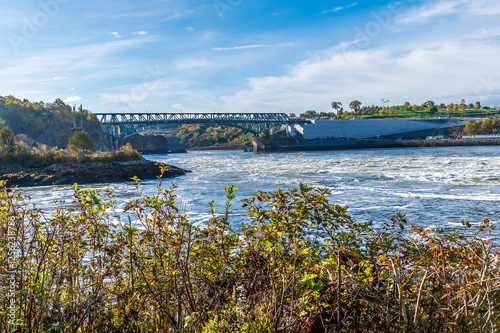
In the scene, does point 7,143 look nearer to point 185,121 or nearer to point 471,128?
point 185,121

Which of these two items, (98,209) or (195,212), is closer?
(98,209)

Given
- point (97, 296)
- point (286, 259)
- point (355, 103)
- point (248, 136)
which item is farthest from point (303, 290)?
point (355, 103)

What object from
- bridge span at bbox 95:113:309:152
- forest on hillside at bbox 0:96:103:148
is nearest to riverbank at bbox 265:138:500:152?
bridge span at bbox 95:113:309:152

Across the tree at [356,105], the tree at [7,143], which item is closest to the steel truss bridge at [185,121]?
the tree at [7,143]

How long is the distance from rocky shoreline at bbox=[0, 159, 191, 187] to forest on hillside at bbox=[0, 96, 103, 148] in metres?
28.2

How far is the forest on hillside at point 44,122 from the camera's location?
6625cm

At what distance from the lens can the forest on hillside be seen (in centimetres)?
6625

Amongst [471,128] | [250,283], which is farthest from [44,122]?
[471,128]

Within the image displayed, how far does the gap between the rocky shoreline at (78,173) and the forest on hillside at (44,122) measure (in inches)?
1112

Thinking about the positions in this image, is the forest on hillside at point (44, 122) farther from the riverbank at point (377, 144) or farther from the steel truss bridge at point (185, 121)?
the riverbank at point (377, 144)

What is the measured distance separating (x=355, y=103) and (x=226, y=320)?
188m

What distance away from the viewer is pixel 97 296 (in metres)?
3.50

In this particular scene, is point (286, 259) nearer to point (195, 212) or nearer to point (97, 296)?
point (97, 296)

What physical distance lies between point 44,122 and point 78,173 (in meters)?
41.9
